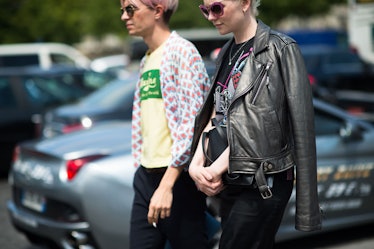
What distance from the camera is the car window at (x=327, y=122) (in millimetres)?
5488

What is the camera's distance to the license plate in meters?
4.70

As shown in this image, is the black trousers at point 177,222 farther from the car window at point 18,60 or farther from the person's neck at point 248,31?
the car window at point 18,60

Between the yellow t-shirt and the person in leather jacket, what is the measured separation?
382 mm

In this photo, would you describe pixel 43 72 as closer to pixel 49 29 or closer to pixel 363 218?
pixel 363 218

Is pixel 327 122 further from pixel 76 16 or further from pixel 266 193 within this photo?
pixel 76 16

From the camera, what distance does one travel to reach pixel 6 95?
9500 millimetres

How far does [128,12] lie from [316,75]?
40.7ft

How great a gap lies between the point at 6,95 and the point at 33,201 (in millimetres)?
4982

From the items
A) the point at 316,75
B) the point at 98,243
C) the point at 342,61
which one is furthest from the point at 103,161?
the point at 342,61

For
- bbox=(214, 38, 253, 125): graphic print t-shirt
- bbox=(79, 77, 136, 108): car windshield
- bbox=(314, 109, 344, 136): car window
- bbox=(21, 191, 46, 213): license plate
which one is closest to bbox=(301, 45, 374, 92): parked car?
bbox=(79, 77, 136, 108): car windshield

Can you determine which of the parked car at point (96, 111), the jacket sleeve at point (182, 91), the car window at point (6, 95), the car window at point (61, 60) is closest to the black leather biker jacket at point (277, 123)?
the jacket sleeve at point (182, 91)

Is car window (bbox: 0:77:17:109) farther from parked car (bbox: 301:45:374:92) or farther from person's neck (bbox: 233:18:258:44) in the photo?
person's neck (bbox: 233:18:258:44)

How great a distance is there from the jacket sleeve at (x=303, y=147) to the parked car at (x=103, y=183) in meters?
2.09

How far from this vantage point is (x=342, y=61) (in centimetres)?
1667
